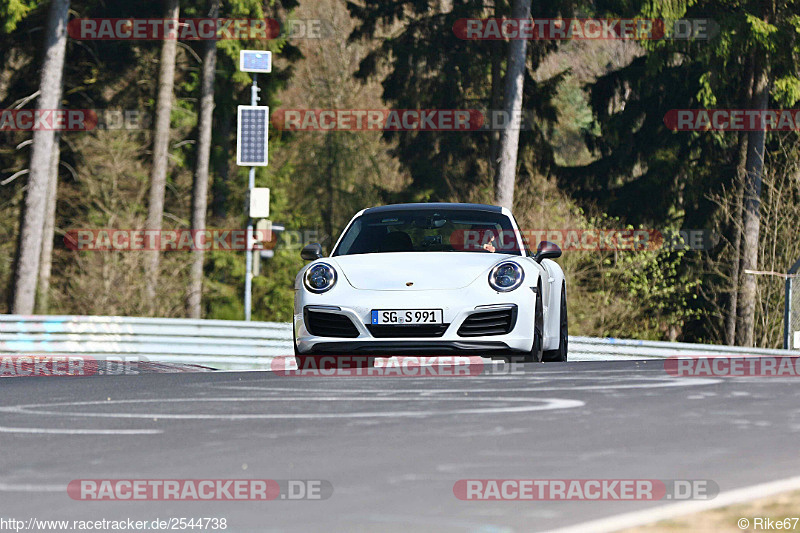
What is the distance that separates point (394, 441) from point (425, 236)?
5.60m

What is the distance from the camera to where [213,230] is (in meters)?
44.2

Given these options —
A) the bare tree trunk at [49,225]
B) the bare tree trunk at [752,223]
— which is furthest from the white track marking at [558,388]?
the bare tree trunk at [49,225]

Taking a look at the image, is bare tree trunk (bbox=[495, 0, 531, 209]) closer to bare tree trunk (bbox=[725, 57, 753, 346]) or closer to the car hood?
bare tree trunk (bbox=[725, 57, 753, 346])

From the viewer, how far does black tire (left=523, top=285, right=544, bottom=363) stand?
1132 cm

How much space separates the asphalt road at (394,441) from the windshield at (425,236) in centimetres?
192

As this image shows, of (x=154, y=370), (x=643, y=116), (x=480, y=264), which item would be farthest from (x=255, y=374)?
(x=643, y=116)

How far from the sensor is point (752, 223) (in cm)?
3297

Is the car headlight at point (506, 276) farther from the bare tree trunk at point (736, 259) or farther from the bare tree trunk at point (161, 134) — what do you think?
the bare tree trunk at point (161, 134)

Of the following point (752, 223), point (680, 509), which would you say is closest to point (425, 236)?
point (680, 509)

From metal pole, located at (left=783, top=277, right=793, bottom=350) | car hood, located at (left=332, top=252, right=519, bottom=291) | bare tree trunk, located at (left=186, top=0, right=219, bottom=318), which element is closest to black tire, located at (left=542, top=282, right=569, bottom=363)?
car hood, located at (left=332, top=252, right=519, bottom=291)

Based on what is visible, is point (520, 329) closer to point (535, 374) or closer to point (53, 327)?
point (535, 374)

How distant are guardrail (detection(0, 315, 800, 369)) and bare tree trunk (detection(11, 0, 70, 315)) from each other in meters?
12.2

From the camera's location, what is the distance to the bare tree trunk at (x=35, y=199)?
92.7 ft

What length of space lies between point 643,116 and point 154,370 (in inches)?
1038
